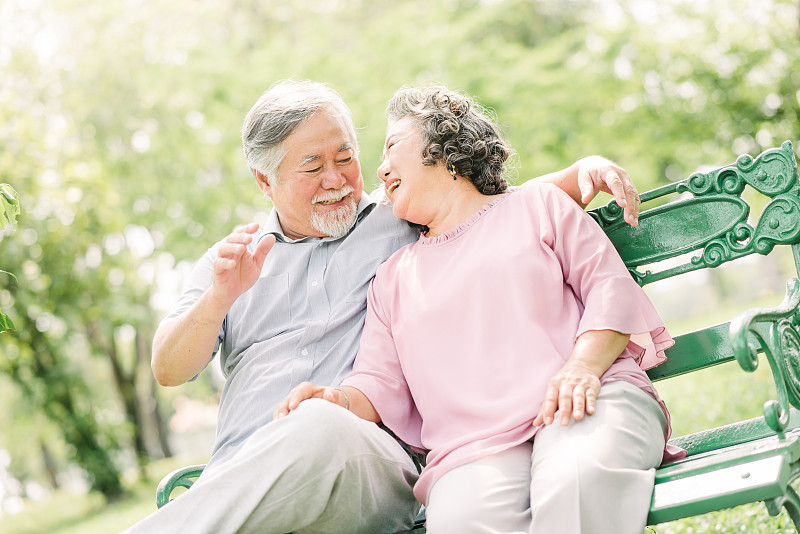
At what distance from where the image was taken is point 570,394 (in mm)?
2488

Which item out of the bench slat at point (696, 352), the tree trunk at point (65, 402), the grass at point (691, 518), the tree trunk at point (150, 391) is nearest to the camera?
the bench slat at point (696, 352)

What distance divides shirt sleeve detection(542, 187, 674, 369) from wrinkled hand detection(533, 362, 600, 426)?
0.15m

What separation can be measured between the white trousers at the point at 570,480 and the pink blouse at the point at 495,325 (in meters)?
0.08

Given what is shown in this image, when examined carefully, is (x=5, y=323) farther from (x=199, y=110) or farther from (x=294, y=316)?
(x=199, y=110)

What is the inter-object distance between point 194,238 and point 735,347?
44.9 feet

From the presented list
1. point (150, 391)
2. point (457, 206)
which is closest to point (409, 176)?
point (457, 206)

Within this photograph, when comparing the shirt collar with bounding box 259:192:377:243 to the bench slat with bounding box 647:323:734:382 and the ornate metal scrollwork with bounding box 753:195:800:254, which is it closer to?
the bench slat with bounding box 647:323:734:382

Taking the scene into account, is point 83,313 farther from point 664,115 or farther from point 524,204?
point 524,204

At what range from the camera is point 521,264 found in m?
2.76

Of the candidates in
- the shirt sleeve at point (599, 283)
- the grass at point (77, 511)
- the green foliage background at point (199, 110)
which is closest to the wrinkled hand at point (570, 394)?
the shirt sleeve at point (599, 283)

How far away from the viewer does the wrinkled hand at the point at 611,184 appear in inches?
109

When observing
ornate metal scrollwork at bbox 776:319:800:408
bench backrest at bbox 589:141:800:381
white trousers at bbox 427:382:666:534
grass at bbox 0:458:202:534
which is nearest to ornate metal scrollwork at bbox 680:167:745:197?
bench backrest at bbox 589:141:800:381

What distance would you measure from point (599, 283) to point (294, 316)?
1.21m

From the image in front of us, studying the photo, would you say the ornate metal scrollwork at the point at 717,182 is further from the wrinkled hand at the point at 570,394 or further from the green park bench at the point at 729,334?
the wrinkled hand at the point at 570,394
